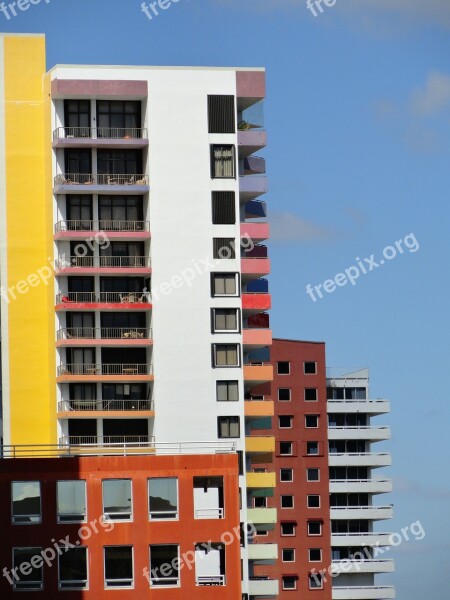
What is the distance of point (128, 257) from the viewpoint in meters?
125

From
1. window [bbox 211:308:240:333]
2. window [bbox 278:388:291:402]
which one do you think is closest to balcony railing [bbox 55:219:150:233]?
window [bbox 211:308:240:333]

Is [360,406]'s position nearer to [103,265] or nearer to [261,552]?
[261,552]

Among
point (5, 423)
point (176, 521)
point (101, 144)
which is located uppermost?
point (101, 144)

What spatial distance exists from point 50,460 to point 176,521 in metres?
6.59

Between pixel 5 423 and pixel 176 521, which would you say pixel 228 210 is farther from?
pixel 176 521

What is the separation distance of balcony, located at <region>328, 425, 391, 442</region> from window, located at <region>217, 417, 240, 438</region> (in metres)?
61.1

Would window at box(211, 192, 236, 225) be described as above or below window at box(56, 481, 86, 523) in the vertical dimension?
above

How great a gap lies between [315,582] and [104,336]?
55587 millimetres

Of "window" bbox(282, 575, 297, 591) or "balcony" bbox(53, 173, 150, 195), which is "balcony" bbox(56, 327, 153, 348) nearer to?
"balcony" bbox(53, 173, 150, 195)

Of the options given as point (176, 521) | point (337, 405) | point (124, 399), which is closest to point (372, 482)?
point (337, 405)

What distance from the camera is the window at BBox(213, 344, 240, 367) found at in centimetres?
12350

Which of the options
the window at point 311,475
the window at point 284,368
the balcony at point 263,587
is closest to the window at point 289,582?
the window at point 311,475

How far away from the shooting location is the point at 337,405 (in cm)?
18525

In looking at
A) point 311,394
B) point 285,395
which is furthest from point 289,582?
point 311,394
